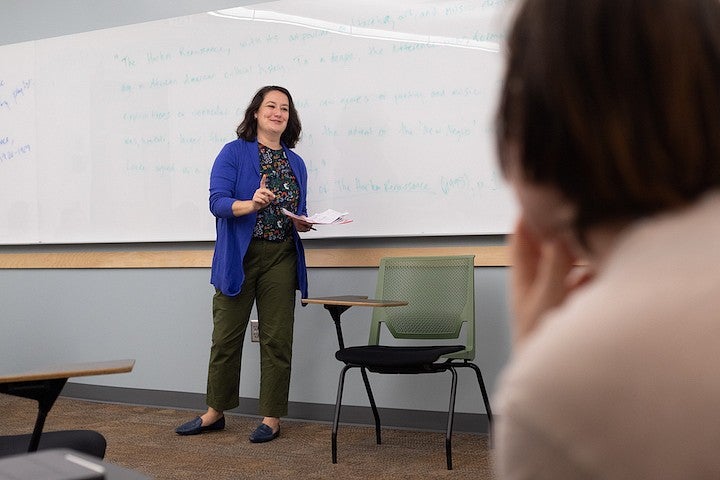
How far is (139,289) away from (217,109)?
1053 millimetres

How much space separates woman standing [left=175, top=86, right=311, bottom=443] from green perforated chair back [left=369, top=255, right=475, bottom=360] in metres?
0.40

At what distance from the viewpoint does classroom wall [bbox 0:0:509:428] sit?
396 cm

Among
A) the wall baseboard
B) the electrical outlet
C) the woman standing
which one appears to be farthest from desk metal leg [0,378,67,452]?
the electrical outlet

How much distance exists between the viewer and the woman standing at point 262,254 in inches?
154

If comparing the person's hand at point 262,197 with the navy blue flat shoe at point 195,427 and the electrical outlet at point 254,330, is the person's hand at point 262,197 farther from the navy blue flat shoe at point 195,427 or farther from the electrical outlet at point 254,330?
the navy blue flat shoe at point 195,427

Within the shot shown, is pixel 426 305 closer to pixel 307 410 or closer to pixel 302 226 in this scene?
pixel 302 226

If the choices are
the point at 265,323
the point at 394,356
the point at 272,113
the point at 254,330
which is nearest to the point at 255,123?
the point at 272,113

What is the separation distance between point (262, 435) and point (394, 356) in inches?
33.8

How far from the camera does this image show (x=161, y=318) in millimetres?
4719

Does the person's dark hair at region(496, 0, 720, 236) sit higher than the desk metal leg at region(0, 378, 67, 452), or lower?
higher

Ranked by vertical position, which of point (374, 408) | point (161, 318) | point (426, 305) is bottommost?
point (374, 408)

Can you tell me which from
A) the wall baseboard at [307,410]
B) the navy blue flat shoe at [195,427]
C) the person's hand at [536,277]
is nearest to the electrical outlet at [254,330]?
the wall baseboard at [307,410]

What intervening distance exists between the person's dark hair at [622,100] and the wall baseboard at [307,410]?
3.49 m

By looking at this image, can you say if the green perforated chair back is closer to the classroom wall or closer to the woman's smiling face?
the classroom wall
